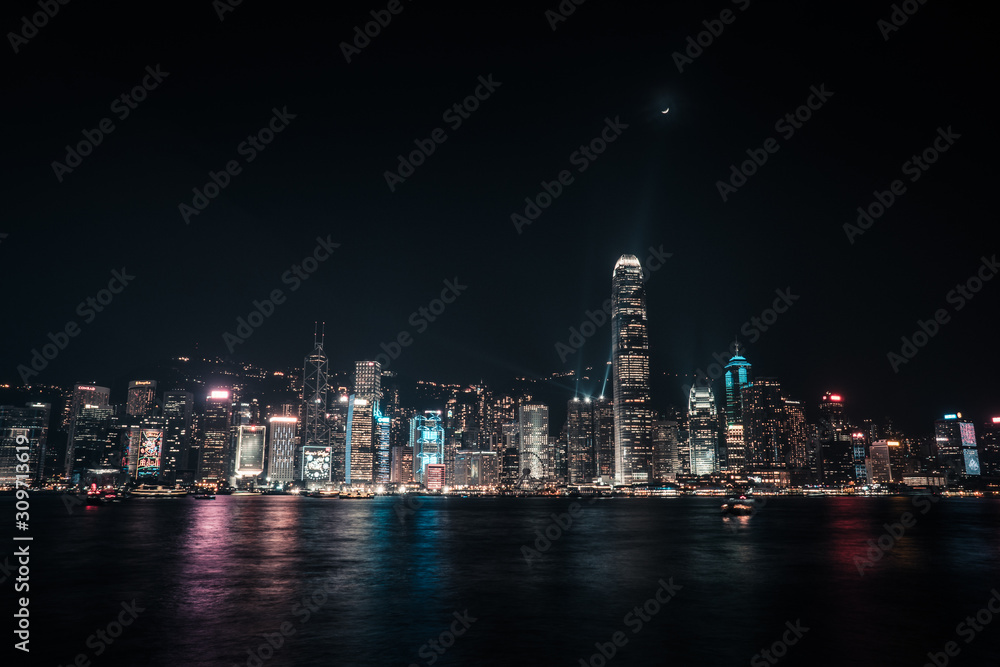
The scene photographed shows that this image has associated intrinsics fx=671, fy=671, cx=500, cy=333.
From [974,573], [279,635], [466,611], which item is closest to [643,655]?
[466,611]

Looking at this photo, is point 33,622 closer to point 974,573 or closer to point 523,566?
point 523,566

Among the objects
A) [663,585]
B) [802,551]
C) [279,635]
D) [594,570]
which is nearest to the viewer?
[279,635]

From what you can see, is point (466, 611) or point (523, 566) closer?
point (466, 611)

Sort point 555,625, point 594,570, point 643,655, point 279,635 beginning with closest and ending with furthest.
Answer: point 643,655 → point 279,635 → point 555,625 → point 594,570

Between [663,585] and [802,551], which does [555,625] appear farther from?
[802,551]

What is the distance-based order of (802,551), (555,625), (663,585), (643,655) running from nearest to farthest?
(643,655)
(555,625)
(663,585)
(802,551)

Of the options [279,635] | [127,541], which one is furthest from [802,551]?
[127,541]
